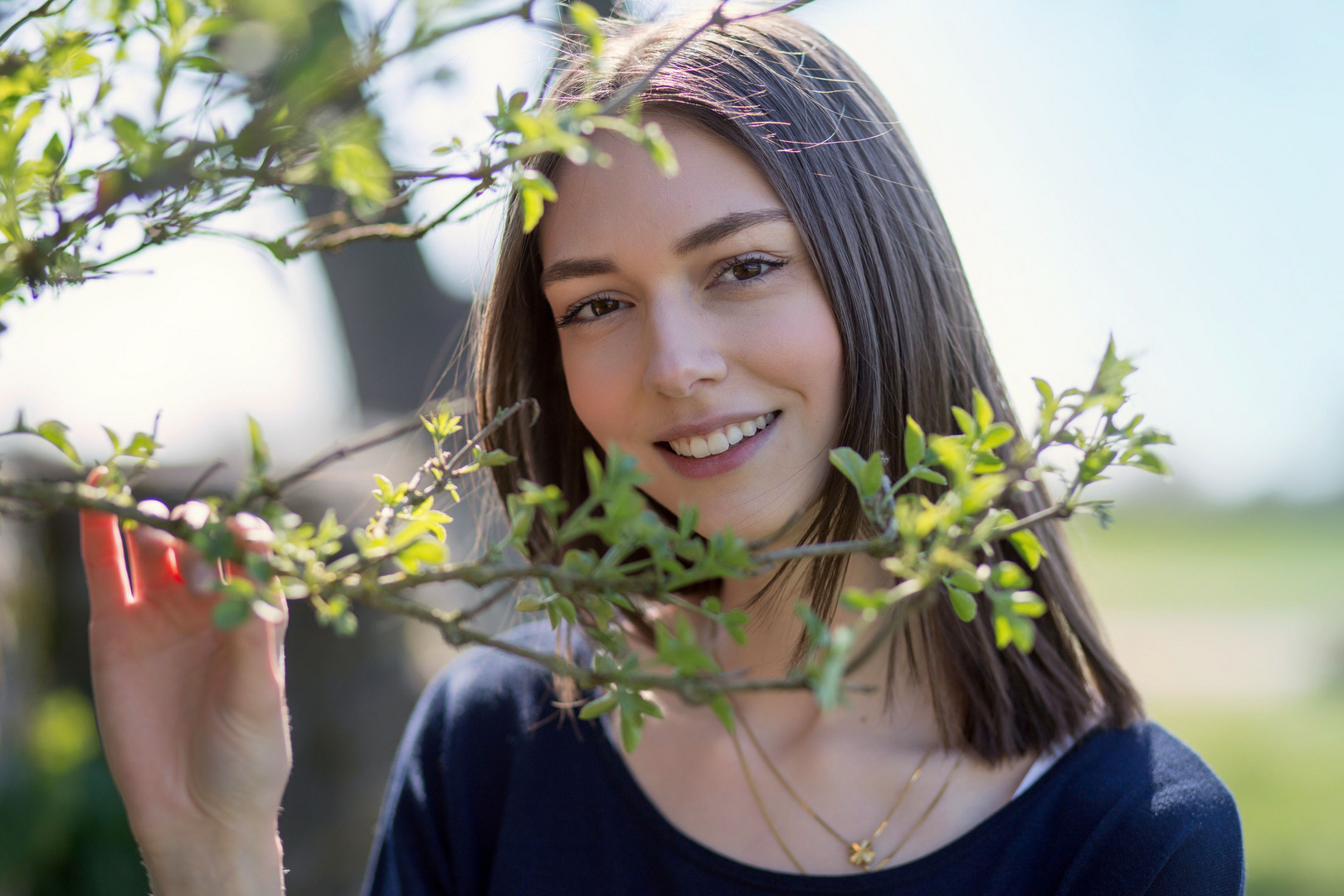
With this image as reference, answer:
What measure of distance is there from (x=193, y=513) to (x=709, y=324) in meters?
0.79

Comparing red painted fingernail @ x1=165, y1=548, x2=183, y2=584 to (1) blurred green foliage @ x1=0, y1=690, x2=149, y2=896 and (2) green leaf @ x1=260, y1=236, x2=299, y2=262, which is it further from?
(1) blurred green foliage @ x1=0, y1=690, x2=149, y2=896

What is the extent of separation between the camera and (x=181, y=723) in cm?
128

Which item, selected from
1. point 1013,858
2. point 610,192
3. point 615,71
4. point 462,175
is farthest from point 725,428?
point 1013,858

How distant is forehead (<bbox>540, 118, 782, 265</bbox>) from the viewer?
1.42 metres

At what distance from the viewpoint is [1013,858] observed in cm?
160

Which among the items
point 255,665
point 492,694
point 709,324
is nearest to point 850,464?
point 709,324

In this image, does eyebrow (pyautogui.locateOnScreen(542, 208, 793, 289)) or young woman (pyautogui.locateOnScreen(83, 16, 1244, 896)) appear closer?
young woman (pyautogui.locateOnScreen(83, 16, 1244, 896))

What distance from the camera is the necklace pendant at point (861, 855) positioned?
5.47 ft

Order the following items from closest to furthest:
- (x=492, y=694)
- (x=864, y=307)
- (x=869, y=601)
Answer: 1. (x=869, y=601)
2. (x=864, y=307)
3. (x=492, y=694)

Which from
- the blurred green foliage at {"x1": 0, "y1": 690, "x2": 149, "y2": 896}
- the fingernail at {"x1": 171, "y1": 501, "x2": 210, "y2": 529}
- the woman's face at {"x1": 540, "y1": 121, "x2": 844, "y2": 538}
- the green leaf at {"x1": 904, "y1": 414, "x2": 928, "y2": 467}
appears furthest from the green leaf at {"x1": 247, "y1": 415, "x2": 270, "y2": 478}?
the blurred green foliage at {"x1": 0, "y1": 690, "x2": 149, "y2": 896}

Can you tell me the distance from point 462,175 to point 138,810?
97 centimetres

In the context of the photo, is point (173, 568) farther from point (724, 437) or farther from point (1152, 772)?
point (1152, 772)

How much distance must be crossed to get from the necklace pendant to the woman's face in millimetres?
600

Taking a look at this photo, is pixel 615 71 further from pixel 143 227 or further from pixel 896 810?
pixel 896 810
